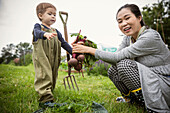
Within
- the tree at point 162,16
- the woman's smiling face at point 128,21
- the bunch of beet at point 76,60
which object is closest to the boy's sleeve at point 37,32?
the bunch of beet at point 76,60

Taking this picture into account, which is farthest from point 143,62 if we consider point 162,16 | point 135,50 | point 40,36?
point 162,16

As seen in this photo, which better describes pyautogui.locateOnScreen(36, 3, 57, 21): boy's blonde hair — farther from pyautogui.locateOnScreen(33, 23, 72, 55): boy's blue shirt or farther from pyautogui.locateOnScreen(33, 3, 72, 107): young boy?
pyautogui.locateOnScreen(33, 23, 72, 55): boy's blue shirt

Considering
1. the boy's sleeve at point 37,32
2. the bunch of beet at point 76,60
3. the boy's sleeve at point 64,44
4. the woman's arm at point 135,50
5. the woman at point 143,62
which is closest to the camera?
the woman at point 143,62

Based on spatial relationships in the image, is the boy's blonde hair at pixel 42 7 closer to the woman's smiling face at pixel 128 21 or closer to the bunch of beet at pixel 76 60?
the bunch of beet at pixel 76 60

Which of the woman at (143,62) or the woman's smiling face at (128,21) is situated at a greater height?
the woman's smiling face at (128,21)

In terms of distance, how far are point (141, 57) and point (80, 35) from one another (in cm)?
88

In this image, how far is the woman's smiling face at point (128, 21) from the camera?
150 centimetres

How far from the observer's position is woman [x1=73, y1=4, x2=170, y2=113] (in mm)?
1260

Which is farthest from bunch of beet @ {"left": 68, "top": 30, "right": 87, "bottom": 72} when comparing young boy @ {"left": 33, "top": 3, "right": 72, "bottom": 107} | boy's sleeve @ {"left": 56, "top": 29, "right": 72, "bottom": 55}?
boy's sleeve @ {"left": 56, "top": 29, "right": 72, "bottom": 55}

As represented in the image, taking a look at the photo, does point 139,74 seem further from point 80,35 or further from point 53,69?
point 53,69

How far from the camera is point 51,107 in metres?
1.46

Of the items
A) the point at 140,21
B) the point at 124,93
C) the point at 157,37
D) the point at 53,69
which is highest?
the point at 140,21

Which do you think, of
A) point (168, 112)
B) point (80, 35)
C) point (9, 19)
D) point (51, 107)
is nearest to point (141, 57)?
point (168, 112)

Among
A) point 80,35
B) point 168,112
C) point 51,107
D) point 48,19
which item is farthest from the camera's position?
point 48,19
